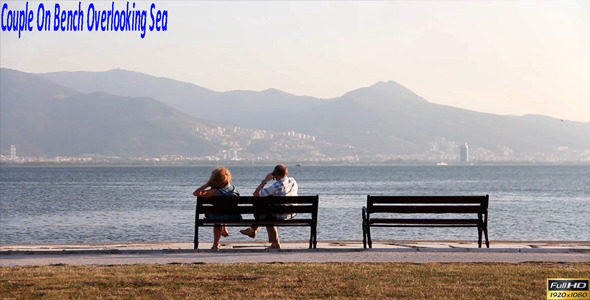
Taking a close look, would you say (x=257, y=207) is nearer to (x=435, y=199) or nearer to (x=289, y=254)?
(x=289, y=254)

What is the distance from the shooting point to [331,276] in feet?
35.8

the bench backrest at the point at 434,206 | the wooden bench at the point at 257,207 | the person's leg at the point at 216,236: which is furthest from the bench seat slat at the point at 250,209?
the bench backrest at the point at 434,206

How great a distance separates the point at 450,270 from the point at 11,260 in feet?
19.3

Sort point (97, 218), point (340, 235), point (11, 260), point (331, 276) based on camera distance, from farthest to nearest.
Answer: point (97, 218), point (340, 235), point (11, 260), point (331, 276)

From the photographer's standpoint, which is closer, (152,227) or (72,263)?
(72,263)

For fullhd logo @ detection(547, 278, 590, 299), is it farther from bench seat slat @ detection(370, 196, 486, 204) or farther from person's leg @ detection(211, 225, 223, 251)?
person's leg @ detection(211, 225, 223, 251)

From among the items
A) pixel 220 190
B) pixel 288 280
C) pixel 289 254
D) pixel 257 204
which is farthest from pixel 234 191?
pixel 288 280

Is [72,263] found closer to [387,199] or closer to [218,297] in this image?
[218,297]

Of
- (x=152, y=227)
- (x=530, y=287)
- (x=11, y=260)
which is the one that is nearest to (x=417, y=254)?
(x=530, y=287)

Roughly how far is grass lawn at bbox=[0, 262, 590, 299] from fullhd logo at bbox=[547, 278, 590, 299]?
0.11 meters

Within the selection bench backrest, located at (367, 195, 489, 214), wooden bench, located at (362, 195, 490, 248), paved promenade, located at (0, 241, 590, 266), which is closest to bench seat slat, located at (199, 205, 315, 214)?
paved promenade, located at (0, 241, 590, 266)

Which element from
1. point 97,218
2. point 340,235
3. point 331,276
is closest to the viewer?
point 331,276

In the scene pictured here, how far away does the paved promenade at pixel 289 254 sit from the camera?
42.4 feet

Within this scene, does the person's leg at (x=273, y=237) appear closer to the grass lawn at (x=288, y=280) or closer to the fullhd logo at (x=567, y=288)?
the grass lawn at (x=288, y=280)
